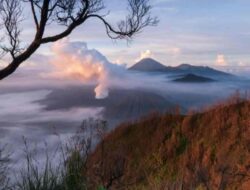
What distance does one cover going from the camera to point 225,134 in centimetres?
2148

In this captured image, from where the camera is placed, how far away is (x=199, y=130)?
24078 mm

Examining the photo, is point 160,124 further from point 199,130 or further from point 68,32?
point 68,32

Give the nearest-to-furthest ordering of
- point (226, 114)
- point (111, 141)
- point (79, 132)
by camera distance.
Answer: point (79, 132)
point (226, 114)
point (111, 141)

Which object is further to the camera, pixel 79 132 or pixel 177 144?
pixel 177 144

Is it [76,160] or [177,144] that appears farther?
[177,144]

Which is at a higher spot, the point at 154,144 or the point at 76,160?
the point at 76,160

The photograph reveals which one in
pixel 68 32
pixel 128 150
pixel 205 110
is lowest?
pixel 128 150

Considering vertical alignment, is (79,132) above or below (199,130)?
above

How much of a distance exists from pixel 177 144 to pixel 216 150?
3.57 meters

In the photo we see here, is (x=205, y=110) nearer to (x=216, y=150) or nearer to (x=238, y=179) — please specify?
(x=216, y=150)

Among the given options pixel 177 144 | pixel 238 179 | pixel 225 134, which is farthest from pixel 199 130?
pixel 238 179

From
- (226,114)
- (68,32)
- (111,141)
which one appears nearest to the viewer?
(68,32)

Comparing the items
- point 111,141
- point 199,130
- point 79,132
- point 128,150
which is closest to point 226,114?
point 199,130

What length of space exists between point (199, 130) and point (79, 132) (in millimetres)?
14257
